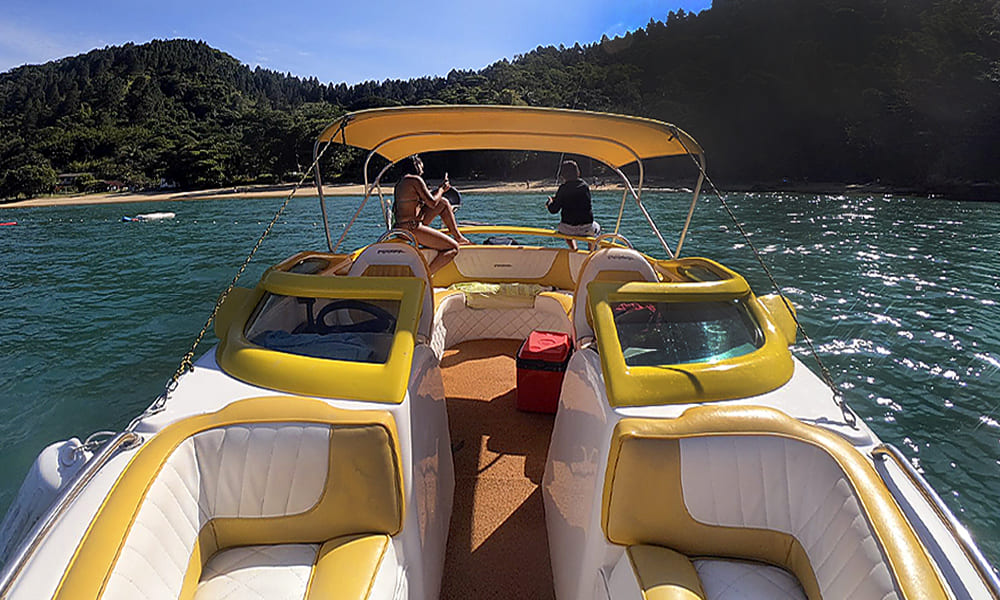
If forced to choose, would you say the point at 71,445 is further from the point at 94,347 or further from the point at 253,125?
the point at 253,125

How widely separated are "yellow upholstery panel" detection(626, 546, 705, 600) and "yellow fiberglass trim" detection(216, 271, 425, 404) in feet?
3.12

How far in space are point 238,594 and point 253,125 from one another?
69434 millimetres

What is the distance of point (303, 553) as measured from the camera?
1.65 meters

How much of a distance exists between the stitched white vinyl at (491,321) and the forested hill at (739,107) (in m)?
46.5

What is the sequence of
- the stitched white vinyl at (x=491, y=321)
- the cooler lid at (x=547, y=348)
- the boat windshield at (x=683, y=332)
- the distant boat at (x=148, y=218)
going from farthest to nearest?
the distant boat at (x=148, y=218)
the stitched white vinyl at (x=491, y=321)
the cooler lid at (x=547, y=348)
the boat windshield at (x=683, y=332)

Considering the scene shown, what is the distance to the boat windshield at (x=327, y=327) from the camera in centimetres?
210

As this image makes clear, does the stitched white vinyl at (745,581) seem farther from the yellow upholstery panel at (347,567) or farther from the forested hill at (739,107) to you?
the forested hill at (739,107)

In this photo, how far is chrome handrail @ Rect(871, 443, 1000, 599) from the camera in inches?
46.3

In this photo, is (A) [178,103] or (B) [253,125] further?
(A) [178,103]

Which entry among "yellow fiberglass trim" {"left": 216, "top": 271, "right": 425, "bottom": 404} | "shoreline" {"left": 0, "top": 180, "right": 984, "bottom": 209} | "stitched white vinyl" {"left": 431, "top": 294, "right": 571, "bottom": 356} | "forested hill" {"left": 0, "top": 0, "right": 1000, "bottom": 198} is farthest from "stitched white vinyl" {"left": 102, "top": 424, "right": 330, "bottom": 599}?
"forested hill" {"left": 0, "top": 0, "right": 1000, "bottom": 198}

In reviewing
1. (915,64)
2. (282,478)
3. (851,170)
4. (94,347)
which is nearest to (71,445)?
(282,478)

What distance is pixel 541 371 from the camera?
355 cm

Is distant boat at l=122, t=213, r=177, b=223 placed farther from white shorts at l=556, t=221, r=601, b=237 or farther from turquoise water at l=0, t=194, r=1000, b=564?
white shorts at l=556, t=221, r=601, b=237

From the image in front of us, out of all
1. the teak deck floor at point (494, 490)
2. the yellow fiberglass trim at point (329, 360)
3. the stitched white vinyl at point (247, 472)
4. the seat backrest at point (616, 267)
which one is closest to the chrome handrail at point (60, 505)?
the stitched white vinyl at point (247, 472)
